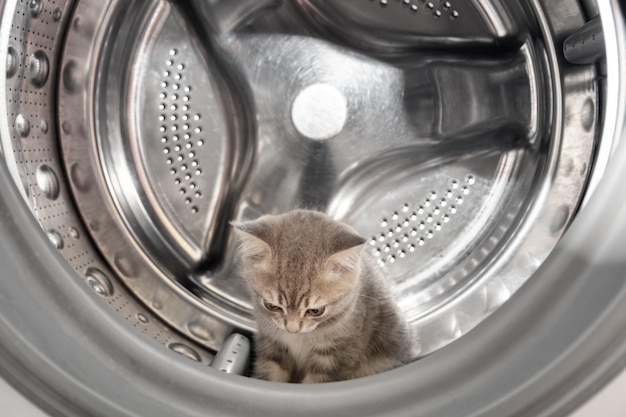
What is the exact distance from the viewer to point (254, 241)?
2.85 ft

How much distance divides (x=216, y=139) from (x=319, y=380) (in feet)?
1.65

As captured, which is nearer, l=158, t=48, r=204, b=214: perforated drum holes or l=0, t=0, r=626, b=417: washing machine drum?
l=0, t=0, r=626, b=417: washing machine drum

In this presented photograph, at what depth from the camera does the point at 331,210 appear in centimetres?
120

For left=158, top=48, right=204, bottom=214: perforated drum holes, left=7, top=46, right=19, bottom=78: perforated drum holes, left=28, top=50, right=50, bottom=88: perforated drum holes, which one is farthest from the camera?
left=158, top=48, right=204, bottom=214: perforated drum holes

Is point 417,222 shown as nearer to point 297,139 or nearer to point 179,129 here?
point 297,139

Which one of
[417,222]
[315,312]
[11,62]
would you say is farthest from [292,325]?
[11,62]

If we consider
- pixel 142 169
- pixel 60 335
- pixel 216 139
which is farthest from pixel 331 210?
pixel 60 335

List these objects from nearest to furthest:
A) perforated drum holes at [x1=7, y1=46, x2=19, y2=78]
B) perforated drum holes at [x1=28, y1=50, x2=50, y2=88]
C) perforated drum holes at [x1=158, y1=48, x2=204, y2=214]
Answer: perforated drum holes at [x1=7, y1=46, x2=19, y2=78], perforated drum holes at [x1=28, y1=50, x2=50, y2=88], perforated drum holes at [x1=158, y1=48, x2=204, y2=214]

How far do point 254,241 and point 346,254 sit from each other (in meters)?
0.14

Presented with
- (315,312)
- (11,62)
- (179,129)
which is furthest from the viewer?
(179,129)

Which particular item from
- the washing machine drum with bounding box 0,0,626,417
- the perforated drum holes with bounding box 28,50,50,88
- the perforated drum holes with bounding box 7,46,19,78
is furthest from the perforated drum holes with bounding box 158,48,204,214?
the perforated drum holes with bounding box 7,46,19,78

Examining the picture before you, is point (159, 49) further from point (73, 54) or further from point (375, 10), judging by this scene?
point (375, 10)

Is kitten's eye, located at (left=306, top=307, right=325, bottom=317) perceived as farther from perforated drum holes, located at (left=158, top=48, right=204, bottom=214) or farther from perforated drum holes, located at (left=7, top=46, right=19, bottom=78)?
perforated drum holes, located at (left=7, top=46, right=19, bottom=78)

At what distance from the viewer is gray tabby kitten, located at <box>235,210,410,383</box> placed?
34.5 inches
